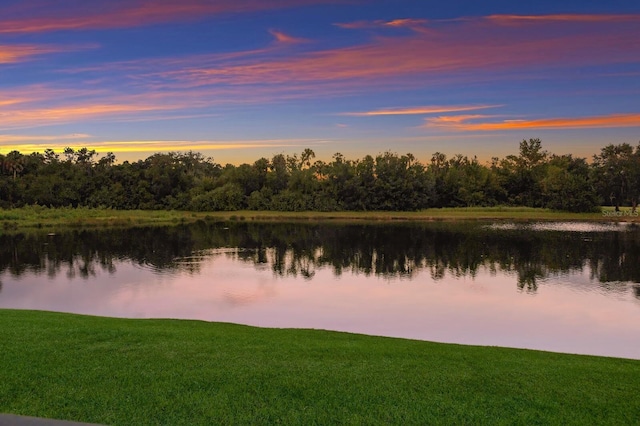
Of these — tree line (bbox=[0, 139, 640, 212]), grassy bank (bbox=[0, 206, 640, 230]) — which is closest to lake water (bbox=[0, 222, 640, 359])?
grassy bank (bbox=[0, 206, 640, 230])

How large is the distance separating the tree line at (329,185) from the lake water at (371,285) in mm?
32892

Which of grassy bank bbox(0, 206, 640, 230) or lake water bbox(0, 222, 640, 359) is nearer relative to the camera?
lake water bbox(0, 222, 640, 359)

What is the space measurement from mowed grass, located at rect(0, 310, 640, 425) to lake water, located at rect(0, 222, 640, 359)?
4267mm

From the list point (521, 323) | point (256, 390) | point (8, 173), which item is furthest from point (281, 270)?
point (8, 173)

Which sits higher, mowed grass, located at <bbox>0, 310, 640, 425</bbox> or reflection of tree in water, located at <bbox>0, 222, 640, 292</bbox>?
mowed grass, located at <bbox>0, 310, 640, 425</bbox>

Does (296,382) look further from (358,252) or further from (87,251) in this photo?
(87,251)

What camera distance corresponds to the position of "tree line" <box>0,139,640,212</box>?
209 feet

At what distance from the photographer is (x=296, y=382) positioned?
6.07 m

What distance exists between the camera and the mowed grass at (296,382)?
529cm

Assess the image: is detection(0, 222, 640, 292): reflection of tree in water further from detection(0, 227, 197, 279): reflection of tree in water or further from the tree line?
the tree line

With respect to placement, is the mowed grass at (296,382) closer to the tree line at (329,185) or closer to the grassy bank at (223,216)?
the grassy bank at (223,216)

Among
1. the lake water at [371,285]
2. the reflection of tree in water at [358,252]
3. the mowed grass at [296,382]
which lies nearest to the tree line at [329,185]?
the reflection of tree in water at [358,252]

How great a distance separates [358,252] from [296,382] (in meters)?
22.2

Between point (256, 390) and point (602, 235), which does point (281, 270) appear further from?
point (602, 235)
